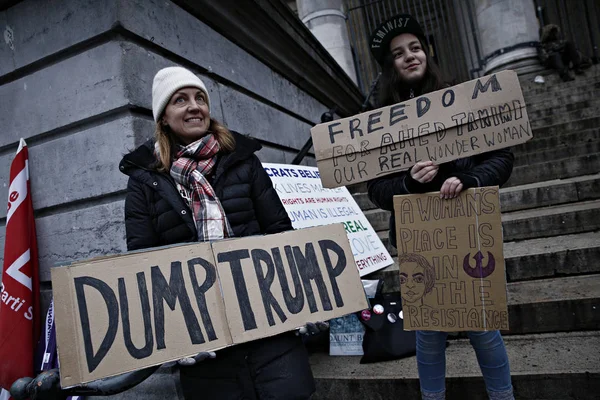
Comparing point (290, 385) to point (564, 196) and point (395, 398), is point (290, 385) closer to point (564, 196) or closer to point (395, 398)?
point (395, 398)

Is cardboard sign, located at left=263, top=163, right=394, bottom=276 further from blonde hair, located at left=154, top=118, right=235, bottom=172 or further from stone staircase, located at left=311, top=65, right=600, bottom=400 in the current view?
blonde hair, located at left=154, top=118, right=235, bottom=172

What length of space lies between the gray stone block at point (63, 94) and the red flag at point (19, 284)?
0.77 ft

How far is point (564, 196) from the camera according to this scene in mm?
3893

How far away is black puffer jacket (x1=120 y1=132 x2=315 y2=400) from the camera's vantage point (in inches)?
58.4

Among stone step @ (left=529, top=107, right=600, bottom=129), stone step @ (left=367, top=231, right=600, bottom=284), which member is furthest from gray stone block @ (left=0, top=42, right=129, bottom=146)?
stone step @ (left=529, top=107, right=600, bottom=129)

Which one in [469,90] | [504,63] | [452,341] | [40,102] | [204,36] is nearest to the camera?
[469,90]

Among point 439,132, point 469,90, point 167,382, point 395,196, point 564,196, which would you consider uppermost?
point 469,90

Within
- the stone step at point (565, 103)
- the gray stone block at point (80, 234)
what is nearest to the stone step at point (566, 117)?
the stone step at point (565, 103)

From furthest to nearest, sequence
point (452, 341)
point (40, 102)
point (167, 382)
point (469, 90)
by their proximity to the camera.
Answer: point (40, 102)
point (452, 341)
point (167, 382)
point (469, 90)

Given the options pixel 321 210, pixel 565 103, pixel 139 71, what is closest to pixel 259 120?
pixel 321 210

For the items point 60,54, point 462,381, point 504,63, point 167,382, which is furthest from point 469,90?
point 504,63

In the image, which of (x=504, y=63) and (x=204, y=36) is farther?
(x=504, y=63)

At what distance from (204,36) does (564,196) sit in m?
3.71

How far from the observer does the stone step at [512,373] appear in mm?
2062
